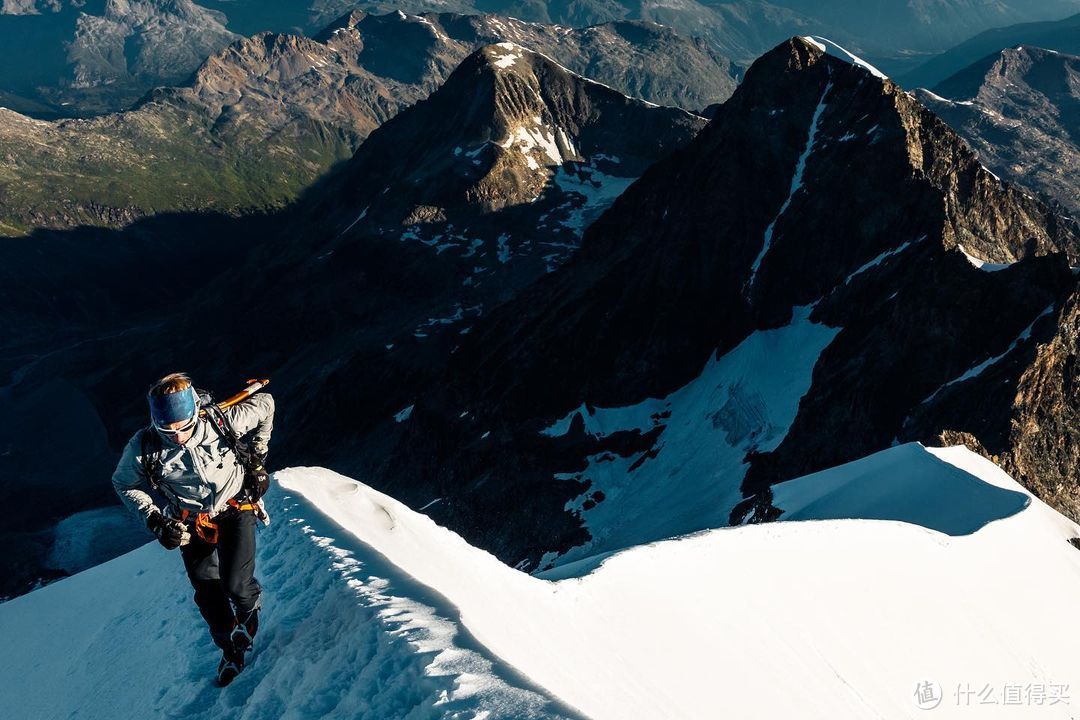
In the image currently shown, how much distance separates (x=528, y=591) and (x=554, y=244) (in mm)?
145276

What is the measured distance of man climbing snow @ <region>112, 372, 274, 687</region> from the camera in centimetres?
852

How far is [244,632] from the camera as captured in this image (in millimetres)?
9859

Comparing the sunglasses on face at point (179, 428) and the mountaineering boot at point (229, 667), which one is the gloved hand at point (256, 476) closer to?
the sunglasses on face at point (179, 428)

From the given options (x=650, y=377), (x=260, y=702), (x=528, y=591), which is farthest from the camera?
(x=650, y=377)

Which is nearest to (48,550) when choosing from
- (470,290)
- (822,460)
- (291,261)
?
(470,290)

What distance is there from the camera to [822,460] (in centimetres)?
5716

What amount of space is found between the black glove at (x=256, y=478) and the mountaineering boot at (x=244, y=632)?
1729 millimetres

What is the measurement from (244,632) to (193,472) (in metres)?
2.57

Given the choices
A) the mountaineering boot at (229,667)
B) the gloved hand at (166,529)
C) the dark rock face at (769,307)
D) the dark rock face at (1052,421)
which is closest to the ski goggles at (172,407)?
the gloved hand at (166,529)

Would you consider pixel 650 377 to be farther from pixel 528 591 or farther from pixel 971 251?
pixel 528 591

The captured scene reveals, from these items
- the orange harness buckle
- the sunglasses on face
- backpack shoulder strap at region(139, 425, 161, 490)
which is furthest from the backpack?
the orange harness buckle

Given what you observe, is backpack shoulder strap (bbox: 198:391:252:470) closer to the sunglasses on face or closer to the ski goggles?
the sunglasses on face

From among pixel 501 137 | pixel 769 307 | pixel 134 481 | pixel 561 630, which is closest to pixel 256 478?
pixel 134 481

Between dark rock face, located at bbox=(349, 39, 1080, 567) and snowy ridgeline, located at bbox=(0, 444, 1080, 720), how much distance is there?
3223 cm
